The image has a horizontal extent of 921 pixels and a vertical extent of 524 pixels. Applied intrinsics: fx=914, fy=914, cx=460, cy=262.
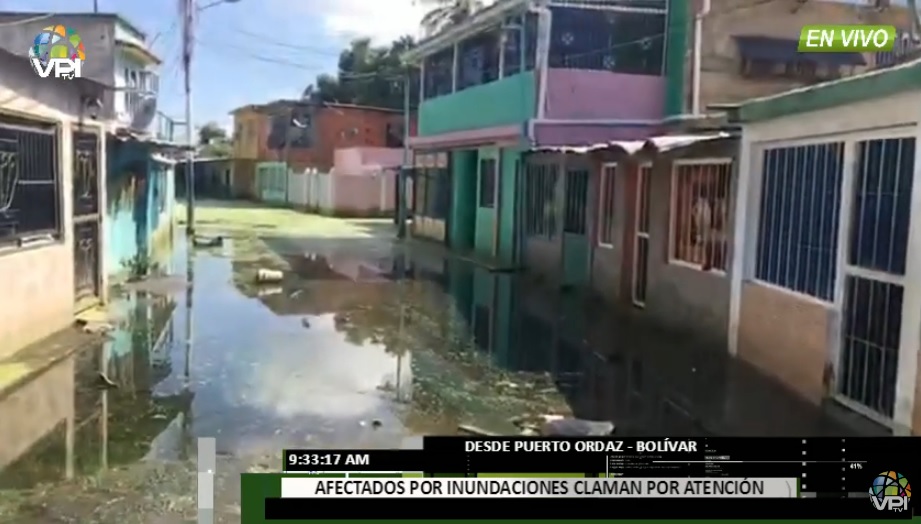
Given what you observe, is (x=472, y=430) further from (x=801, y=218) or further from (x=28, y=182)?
(x=28, y=182)

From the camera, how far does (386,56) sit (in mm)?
4152

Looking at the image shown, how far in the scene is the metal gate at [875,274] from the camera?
4.12 meters

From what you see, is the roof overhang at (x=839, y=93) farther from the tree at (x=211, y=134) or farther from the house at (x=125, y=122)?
the house at (x=125, y=122)

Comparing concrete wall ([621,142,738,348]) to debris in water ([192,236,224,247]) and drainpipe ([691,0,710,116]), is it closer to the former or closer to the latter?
drainpipe ([691,0,710,116])

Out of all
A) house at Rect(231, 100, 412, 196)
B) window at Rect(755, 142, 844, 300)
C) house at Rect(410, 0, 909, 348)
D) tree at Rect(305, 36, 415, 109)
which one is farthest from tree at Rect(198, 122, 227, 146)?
window at Rect(755, 142, 844, 300)

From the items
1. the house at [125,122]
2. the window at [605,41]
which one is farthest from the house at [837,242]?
the window at [605,41]

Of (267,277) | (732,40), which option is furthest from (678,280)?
(267,277)

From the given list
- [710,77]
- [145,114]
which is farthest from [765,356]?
[710,77]

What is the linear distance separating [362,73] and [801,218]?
8.99 ft

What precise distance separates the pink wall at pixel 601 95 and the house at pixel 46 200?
5.20m

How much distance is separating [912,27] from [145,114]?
441 centimetres

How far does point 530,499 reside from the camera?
8.71 ft

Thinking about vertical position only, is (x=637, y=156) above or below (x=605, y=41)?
below

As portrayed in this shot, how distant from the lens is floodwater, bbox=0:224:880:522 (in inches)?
168
